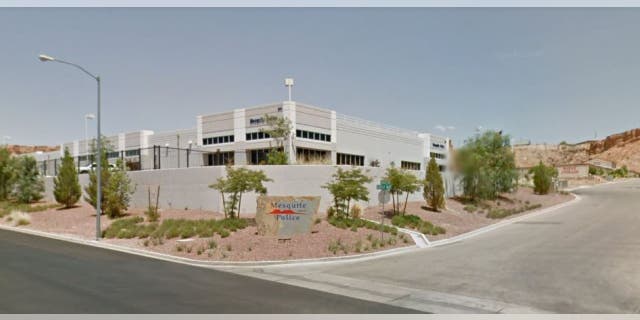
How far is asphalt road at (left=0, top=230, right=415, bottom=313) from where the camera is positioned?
29.3 feet

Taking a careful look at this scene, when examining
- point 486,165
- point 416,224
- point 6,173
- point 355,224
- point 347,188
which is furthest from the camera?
point 486,165

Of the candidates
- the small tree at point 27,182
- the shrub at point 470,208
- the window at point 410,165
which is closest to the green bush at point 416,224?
the shrub at point 470,208

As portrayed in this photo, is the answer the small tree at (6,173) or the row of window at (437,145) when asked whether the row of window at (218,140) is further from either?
the row of window at (437,145)

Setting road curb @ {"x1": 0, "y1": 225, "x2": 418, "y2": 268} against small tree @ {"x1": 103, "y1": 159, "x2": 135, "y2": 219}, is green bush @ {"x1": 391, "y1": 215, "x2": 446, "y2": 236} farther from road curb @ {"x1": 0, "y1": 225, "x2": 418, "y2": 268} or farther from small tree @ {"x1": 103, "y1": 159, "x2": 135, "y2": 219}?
small tree @ {"x1": 103, "y1": 159, "x2": 135, "y2": 219}

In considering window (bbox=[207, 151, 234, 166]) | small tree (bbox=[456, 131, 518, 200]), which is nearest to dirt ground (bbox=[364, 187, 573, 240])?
small tree (bbox=[456, 131, 518, 200])

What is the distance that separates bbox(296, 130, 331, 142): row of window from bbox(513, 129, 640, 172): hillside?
131m

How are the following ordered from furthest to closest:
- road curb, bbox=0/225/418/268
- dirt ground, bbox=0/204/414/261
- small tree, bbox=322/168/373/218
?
small tree, bbox=322/168/373/218 < dirt ground, bbox=0/204/414/261 < road curb, bbox=0/225/418/268

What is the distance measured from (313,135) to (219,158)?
12686 mm

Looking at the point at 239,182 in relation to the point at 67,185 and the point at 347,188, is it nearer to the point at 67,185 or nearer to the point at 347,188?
the point at 347,188

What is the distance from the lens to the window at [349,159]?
5041cm

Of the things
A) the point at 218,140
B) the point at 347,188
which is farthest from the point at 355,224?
the point at 218,140

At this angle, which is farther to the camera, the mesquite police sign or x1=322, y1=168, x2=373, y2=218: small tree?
x1=322, y1=168, x2=373, y2=218: small tree

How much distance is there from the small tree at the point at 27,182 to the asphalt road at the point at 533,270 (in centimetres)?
3547

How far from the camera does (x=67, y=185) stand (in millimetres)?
32781
